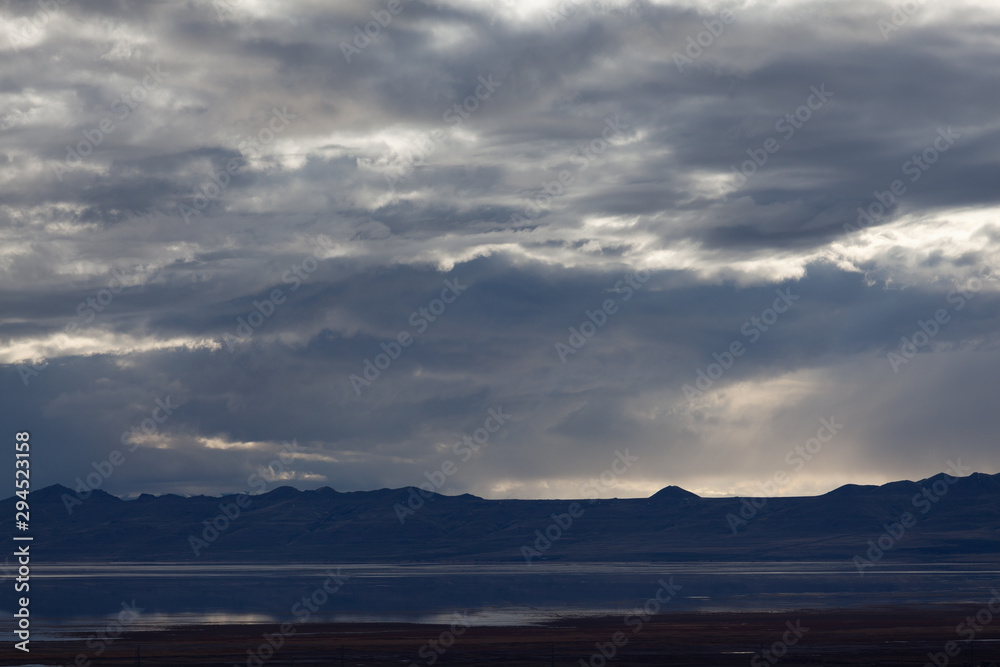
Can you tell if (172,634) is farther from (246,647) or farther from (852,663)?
(852,663)

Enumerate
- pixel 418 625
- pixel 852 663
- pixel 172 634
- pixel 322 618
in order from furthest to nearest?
pixel 322 618 < pixel 418 625 < pixel 172 634 < pixel 852 663

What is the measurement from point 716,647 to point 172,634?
51.7 meters

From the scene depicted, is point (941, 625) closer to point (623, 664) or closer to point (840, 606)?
point (840, 606)

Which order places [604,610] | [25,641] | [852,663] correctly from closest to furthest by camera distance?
[852,663] → [25,641] → [604,610]

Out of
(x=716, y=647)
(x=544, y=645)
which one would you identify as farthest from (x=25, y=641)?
(x=716, y=647)

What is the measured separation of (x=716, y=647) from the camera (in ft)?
295

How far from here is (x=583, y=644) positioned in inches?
3647

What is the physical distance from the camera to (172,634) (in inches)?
4158

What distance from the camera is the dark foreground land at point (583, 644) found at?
8162 centimetres

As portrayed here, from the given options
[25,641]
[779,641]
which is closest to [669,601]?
[779,641]

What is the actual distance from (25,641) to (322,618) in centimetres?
3634

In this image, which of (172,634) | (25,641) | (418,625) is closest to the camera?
(25,641)

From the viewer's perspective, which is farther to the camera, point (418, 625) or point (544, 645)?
point (418, 625)

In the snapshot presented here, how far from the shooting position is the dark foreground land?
3214 inches
